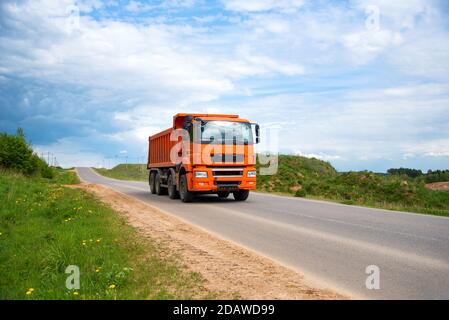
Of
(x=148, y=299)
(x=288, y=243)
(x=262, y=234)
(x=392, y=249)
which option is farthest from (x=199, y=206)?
(x=148, y=299)

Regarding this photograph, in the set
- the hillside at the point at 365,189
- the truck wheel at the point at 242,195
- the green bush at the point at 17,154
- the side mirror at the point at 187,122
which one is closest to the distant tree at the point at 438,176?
the hillside at the point at 365,189

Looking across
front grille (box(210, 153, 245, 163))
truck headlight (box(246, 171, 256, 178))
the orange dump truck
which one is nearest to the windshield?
the orange dump truck

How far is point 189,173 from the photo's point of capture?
16422mm

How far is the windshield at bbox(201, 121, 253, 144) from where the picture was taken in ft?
53.6

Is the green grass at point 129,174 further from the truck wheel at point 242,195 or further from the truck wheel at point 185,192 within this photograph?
the truck wheel at point 185,192

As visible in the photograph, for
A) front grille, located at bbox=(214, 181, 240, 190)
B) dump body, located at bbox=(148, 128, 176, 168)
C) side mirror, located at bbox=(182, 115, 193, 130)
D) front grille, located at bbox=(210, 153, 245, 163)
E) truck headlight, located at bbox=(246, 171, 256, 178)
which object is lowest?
front grille, located at bbox=(214, 181, 240, 190)

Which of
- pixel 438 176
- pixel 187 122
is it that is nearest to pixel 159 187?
pixel 187 122

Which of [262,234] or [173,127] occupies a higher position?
[173,127]

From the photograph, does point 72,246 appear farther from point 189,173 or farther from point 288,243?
point 189,173

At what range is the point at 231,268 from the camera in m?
6.27

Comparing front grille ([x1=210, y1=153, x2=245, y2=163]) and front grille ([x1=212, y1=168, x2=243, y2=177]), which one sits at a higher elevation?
front grille ([x1=210, y1=153, x2=245, y2=163])

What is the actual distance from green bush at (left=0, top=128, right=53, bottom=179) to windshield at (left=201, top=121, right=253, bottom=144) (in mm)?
26223

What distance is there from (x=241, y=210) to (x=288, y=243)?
5.81m

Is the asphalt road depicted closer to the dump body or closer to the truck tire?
the dump body
